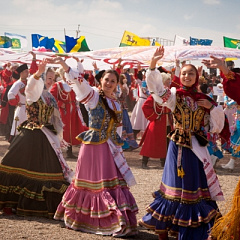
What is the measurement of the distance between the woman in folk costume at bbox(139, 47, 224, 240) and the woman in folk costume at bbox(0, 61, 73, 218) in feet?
4.65

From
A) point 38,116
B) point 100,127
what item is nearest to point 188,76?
point 100,127

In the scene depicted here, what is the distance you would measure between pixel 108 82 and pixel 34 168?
1401mm

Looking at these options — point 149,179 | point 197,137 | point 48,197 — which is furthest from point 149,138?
point 197,137

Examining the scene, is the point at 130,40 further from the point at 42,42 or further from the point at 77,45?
the point at 77,45

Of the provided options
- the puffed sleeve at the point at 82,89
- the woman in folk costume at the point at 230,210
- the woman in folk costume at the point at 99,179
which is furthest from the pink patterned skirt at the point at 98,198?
the woman in folk costume at the point at 230,210

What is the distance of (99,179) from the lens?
5.48m

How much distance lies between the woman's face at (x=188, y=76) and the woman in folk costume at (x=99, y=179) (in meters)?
0.84

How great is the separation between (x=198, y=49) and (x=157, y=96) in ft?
14.7

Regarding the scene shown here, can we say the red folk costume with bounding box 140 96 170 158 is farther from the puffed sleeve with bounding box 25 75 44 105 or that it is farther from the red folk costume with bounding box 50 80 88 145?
the puffed sleeve with bounding box 25 75 44 105

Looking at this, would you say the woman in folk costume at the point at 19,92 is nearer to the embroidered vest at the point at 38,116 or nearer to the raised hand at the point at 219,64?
the embroidered vest at the point at 38,116

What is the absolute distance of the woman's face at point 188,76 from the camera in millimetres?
5281

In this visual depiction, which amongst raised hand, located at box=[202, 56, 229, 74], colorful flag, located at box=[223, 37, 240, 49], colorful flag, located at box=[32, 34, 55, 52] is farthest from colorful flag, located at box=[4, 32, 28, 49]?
raised hand, located at box=[202, 56, 229, 74]

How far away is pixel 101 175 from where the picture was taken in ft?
17.9

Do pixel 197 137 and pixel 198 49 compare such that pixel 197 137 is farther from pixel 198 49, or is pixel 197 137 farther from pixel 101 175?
pixel 198 49
